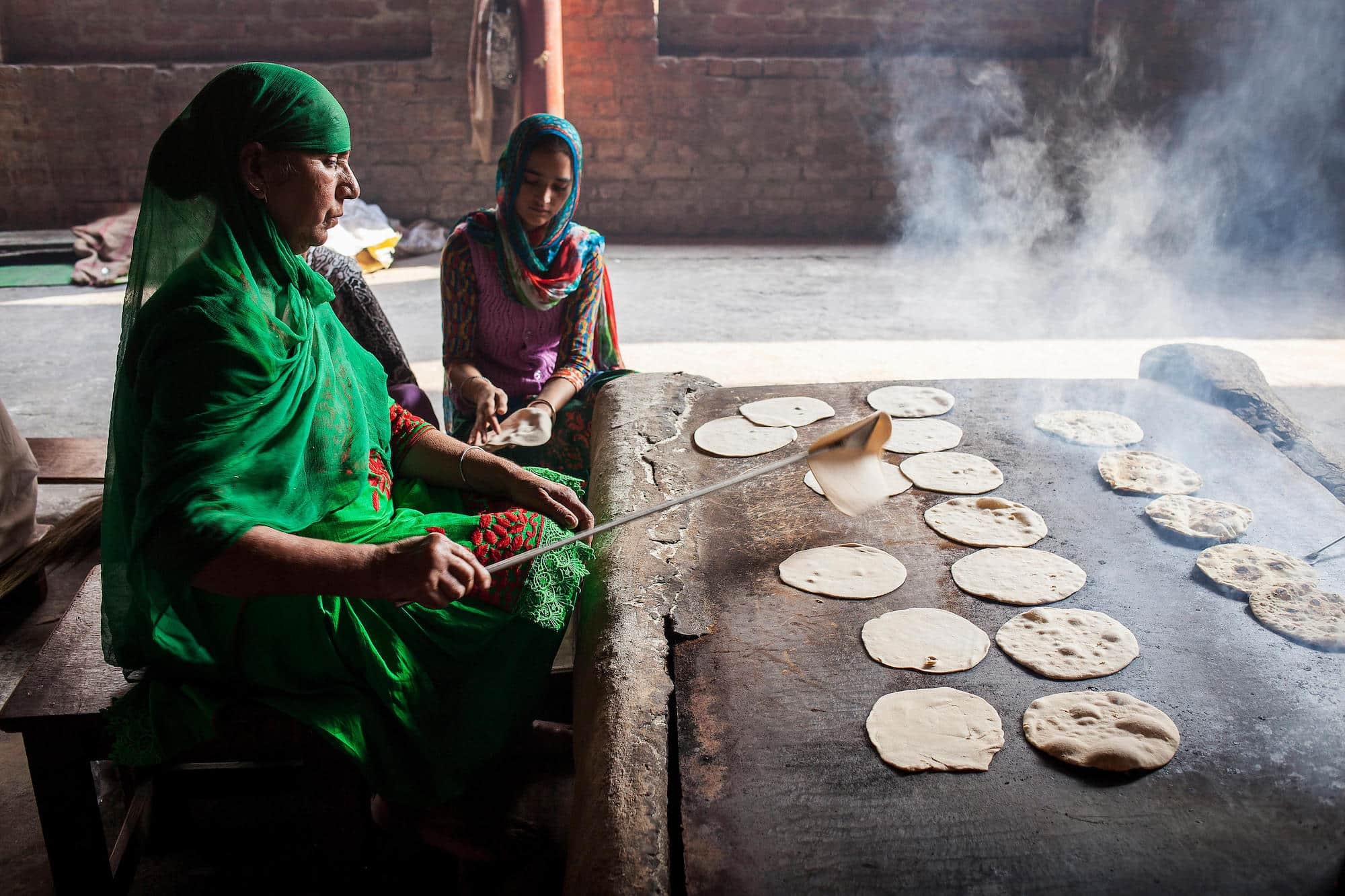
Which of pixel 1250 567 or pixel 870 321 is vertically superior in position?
pixel 1250 567

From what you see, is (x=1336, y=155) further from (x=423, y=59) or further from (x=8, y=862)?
(x=8, y=862)

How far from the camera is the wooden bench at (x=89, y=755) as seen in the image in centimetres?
154

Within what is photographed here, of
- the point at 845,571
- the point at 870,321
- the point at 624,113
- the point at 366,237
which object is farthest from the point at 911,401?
the point at 624,113

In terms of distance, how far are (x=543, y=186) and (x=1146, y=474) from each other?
1784 millimetres

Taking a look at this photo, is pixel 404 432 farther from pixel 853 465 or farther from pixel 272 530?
pixel 853 465

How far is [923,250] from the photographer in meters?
7.52

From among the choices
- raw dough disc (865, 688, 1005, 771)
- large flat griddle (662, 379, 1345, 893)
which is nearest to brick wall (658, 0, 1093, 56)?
large flat griddle (662, 379, 1345, 893)

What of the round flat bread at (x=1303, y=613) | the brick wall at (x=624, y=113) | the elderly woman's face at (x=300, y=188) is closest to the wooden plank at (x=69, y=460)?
the elderly woman's face at (x=300, y=188)

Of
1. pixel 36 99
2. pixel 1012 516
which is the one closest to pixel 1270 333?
pixel 1012 516

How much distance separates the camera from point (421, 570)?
1.48 m

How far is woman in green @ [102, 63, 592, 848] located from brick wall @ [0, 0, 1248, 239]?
6065 mm

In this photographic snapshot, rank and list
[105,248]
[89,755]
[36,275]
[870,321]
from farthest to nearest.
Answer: [105,248] < [36,275] < [870,321] < [89,755]

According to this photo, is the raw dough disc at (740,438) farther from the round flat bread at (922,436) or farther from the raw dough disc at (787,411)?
the round flat bread at (922,436)

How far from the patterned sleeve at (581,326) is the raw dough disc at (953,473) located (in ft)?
3.53
